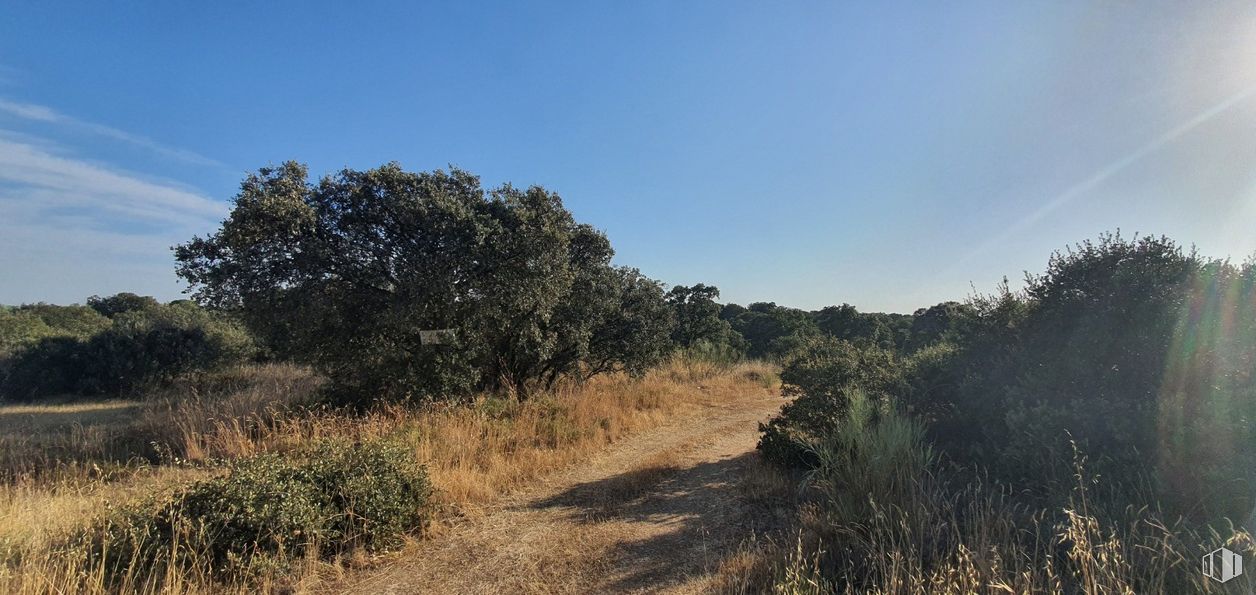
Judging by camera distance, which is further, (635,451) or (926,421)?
(635,451)

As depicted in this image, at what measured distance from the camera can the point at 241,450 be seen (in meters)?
6.18

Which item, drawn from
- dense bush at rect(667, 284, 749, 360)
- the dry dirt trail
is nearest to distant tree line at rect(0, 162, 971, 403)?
the dry dirt trail

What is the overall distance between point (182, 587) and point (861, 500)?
5.48 meters

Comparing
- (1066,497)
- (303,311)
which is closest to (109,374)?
(303,311)

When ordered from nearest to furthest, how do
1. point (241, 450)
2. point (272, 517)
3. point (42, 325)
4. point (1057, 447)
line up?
point (272, 517)
point (1057, 447)
point (241, 450)
point (42, 325)

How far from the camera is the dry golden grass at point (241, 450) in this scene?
3.31m

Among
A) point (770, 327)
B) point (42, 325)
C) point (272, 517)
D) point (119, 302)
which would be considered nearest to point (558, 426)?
point (272, 517)

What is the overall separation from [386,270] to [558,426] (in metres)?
4.47

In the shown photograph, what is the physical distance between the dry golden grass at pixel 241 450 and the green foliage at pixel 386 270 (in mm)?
1152

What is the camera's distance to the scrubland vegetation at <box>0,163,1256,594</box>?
10.6ft

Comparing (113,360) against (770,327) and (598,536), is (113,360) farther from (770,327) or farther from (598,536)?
(770,327)

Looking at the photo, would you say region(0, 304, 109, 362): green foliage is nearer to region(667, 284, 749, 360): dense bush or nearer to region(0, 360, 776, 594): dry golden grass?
region(0, 360, 776, 594): dry golden grass

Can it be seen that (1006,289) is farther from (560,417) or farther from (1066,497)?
(560,417)

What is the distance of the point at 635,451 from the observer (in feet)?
26.3
